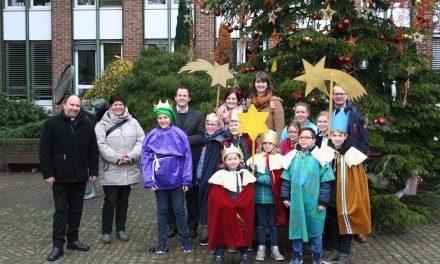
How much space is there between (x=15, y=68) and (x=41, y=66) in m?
1.02

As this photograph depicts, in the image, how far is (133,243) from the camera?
22.5 ft

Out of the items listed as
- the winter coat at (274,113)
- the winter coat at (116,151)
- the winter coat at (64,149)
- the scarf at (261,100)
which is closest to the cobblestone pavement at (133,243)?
the winter coat at (116,151)

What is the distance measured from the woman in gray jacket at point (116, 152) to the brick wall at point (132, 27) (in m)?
12.7

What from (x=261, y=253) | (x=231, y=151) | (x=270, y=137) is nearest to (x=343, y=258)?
(x=261, y=253)

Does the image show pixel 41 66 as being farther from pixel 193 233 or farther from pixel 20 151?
pixel 193 233

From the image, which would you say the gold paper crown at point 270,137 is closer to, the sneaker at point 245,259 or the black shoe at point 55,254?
the sneaker at point 245,259

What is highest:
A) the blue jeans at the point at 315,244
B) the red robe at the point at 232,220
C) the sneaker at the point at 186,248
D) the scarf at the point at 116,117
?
the scarf at the point at 116,117

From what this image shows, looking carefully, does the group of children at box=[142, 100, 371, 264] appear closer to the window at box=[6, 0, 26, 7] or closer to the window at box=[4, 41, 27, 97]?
the window at box=[4, 41, 27, 97]

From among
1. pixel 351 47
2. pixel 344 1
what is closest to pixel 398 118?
pixel 351 47

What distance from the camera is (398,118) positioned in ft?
24.5

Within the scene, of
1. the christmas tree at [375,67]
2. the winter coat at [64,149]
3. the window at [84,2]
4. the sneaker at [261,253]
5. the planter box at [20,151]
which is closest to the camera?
the sneaker at [261,253]

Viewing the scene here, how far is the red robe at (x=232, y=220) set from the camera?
18.5ft

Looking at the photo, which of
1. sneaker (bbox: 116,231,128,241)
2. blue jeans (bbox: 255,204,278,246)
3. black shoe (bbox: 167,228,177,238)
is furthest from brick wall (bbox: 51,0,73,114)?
blue jeans (bbox: 255,204,278,246)

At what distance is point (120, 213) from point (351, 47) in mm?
3881
